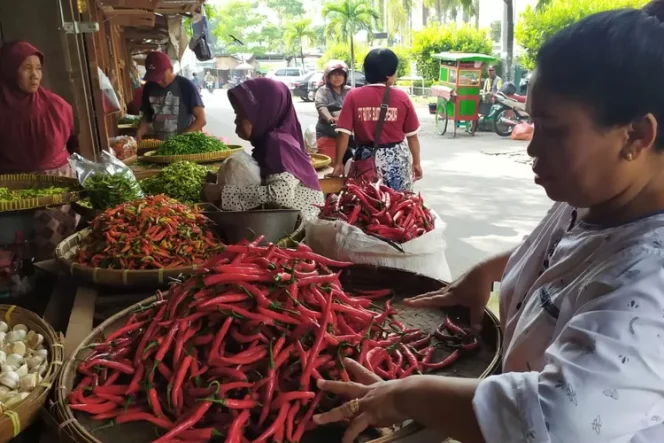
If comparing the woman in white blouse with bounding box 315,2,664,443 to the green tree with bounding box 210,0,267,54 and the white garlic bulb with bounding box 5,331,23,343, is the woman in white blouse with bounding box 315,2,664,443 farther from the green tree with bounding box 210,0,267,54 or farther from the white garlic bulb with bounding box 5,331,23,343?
the green tree with bounding box 210,0,267,54

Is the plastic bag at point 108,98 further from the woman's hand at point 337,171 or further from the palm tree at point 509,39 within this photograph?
the palm tree at point 509,39

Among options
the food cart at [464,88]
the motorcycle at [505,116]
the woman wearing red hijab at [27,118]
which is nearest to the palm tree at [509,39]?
the food cart at [464,88]

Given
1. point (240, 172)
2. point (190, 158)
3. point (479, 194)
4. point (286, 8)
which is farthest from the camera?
point (286, 8)

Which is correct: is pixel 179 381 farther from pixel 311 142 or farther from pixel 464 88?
pixel 464 88

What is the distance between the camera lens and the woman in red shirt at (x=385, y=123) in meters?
4.39

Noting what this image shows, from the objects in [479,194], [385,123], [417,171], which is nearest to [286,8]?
[479,194]

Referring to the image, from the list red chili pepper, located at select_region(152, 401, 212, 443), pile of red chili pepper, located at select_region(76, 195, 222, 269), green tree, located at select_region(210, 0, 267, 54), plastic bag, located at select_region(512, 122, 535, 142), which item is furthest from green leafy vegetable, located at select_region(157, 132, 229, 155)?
green tree, located at select_region(210, 0, 267, 54)

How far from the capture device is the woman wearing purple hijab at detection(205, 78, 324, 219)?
9.91ft

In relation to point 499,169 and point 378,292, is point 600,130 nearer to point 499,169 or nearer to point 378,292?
point 378,292

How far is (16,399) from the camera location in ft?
4.75

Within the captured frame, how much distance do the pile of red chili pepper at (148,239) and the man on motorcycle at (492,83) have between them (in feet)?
44.1

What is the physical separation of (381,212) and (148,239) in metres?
1.07

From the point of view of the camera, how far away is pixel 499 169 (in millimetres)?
9555

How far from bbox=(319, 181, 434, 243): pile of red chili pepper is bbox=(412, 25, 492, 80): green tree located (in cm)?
1990
